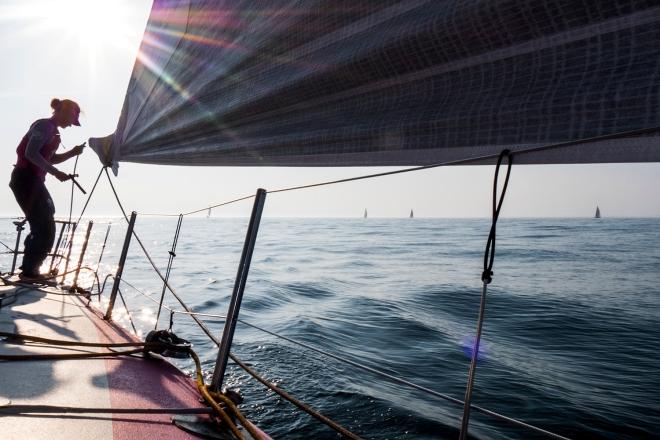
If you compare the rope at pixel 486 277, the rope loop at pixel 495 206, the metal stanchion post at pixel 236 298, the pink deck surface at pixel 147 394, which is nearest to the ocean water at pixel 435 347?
the pink deck surface at pixel 147 394

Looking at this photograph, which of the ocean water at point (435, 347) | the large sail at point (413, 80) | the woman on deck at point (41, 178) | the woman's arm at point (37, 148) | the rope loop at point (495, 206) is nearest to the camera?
the large sail at point (413, 80)

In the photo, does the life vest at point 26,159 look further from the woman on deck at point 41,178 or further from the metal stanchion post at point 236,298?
the metal stanchion post at point 236,298

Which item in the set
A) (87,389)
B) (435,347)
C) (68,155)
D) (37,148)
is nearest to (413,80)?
(87,389)

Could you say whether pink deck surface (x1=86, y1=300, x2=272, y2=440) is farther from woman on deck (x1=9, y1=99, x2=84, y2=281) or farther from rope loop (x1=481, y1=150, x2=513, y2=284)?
woman on deck (x1=9, y1=99, x2=84, y2=281)

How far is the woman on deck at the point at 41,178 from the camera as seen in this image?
10.2 feet

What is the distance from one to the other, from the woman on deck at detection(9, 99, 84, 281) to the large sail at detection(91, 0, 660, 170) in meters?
1.83

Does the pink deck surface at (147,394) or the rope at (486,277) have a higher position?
the rope at (486,277)

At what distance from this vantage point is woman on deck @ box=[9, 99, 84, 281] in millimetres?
3115

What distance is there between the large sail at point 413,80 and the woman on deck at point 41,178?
1826mm

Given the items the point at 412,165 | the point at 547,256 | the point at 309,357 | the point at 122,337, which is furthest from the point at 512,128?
the point at 547,256

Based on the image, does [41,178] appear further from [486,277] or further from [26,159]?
[486,277]

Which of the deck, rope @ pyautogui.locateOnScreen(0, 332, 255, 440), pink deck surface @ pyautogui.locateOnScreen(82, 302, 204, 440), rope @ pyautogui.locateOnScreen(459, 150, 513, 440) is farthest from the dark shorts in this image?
rope @ pyautogui.locateOnScreen(459, 150, 513, 440)

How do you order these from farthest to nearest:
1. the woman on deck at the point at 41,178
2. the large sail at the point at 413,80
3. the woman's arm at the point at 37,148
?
the woman on deck at the point at 41,178 → the woman's arm at the point at 37,148 → the large sail at the point at 413,80

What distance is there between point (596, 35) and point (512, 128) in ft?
0.68
